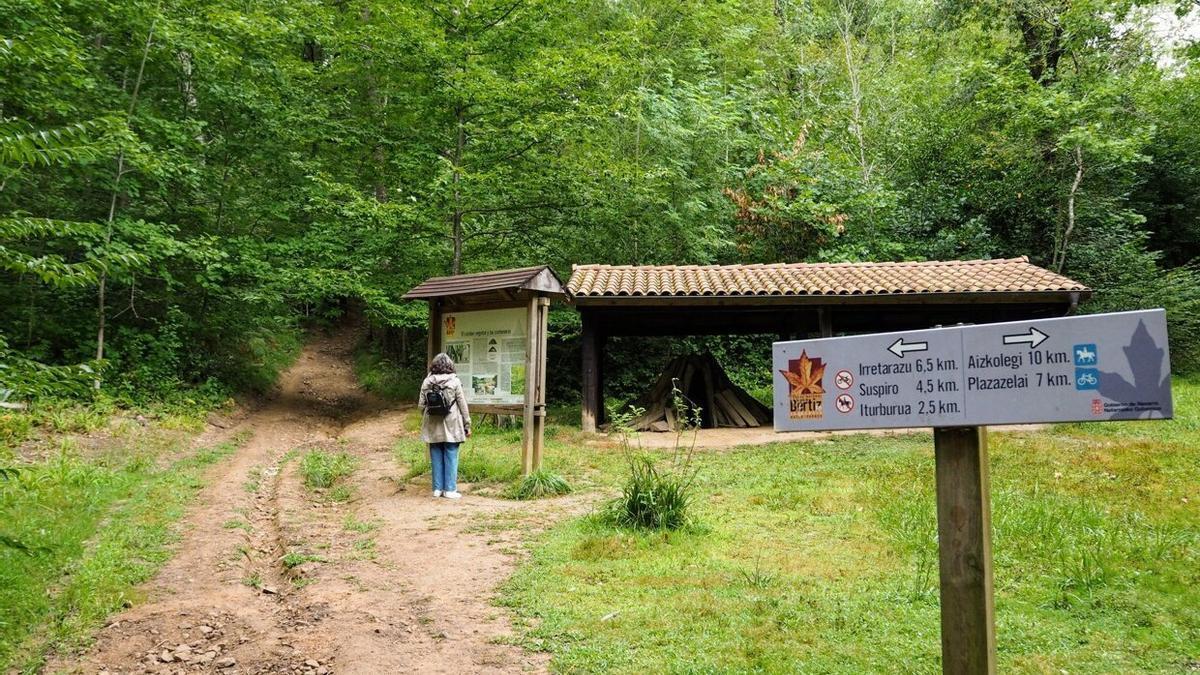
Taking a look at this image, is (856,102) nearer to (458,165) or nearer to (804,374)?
(458,165)

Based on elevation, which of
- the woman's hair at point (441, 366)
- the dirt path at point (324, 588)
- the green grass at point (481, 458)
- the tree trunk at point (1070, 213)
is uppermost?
the tree trunk at point (1070, 213)

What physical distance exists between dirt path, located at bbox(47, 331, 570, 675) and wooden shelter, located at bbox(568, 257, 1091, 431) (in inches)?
230

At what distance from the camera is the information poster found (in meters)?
9.34

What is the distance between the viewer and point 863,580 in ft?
16.9

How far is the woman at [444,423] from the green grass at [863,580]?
1937 mm

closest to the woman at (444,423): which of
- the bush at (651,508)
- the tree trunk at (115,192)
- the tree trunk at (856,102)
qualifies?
the bush at (651,508)

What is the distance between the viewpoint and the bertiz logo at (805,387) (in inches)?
126

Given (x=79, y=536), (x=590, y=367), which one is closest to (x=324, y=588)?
(x=79, y=536)

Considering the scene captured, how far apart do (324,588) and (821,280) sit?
1148 cm

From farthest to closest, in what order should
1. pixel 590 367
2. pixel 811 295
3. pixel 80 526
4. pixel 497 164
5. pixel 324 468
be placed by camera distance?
1. pixel 497 164
2. pixel 590 367
3. pixel 811 295
4. pixel 324 468
5. pixel 80 526

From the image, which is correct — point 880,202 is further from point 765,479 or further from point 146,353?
point 146,353

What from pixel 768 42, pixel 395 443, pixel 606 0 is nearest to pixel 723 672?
pixel 395 443

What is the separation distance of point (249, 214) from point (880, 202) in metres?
16.0

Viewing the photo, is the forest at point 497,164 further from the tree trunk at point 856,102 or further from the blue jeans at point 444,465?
the blue jeans at point 444,465
